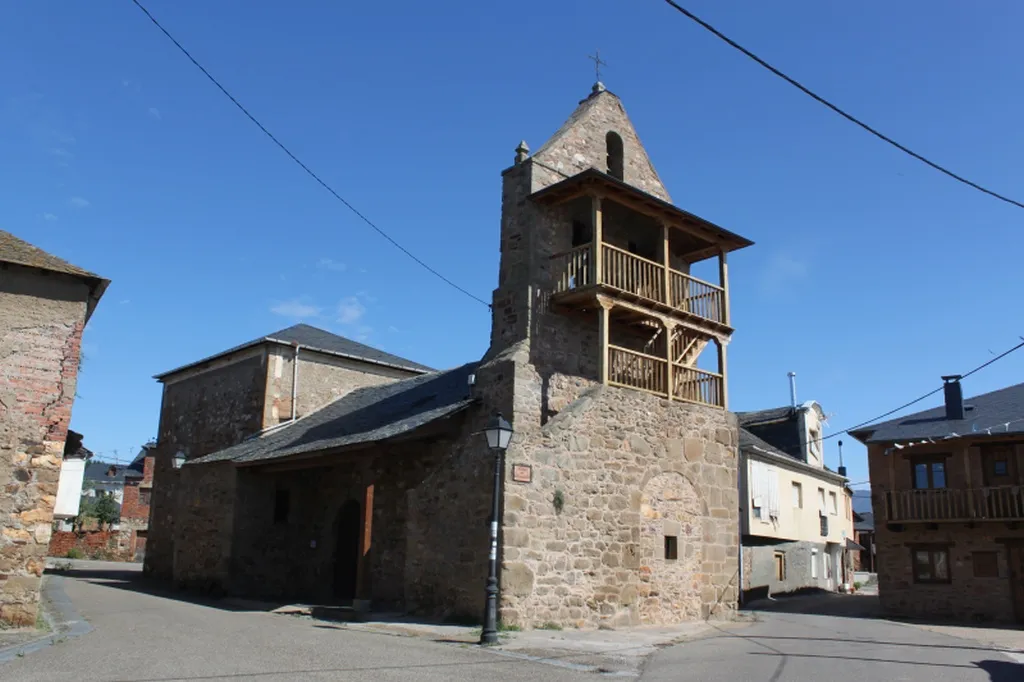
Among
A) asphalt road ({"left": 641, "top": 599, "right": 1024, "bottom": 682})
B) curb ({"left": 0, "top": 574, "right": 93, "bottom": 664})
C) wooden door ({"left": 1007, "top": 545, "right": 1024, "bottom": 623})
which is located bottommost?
asphalt road ({"left": 641, "top": 599, "right": 1024, "bottom": 682})

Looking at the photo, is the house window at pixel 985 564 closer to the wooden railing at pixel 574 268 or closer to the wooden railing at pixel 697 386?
the wooden railing at pixel 697 386

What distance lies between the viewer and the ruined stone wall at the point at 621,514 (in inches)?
541

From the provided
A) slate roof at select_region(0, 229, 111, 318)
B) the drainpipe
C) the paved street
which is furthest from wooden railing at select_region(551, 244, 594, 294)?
the drainpipe

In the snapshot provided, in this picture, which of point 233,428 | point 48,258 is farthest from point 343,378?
point 48,258

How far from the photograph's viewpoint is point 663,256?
18.0 m

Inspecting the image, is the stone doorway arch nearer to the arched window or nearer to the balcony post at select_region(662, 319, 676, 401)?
the balcony post at select_region(662, 319, 676, 401)

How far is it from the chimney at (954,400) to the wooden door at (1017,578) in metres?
4.00

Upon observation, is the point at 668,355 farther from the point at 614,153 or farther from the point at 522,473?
the point at 614,153

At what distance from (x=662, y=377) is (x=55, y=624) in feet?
39.5

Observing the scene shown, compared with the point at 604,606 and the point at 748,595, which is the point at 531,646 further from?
the point at 748,595

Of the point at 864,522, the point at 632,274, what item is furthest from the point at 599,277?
the point at 864,522

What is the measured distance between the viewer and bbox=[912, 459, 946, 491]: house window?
906 inches

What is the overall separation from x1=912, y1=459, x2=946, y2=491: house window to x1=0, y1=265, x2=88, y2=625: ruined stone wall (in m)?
21.5

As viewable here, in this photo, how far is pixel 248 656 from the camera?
9648 mm
